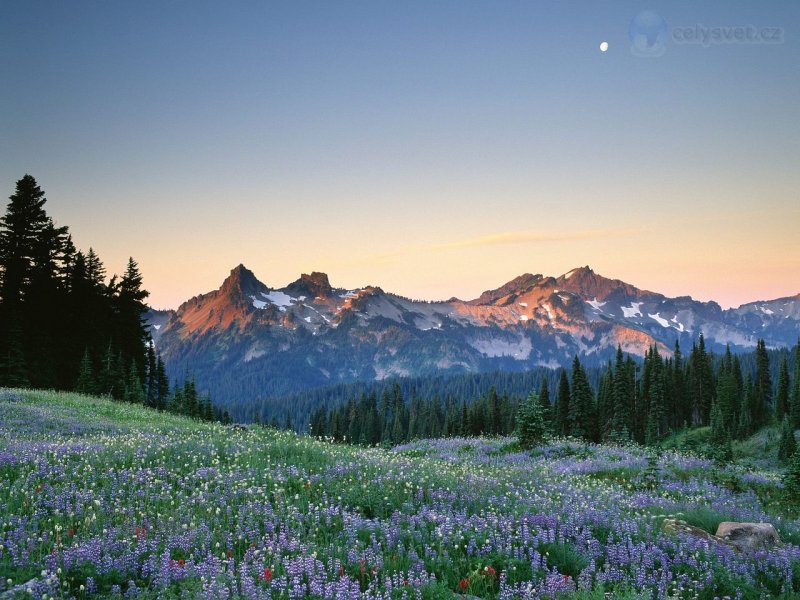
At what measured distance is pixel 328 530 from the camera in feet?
30.8

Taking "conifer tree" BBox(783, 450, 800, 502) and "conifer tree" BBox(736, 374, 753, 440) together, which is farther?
"conifer tree" BBox(736, 374, 753, 440)

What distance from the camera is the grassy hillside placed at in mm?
7117

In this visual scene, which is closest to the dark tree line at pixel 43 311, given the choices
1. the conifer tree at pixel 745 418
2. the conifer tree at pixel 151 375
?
the conifer tree at pixel 151 375

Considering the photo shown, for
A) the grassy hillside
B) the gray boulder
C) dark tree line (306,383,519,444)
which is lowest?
dark tree line (306,383,519,444)

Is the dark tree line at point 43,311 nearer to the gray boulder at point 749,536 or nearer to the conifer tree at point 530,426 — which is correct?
the conifer tree at point 530,426

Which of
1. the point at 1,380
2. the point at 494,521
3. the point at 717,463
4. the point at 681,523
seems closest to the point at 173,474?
the point at 494,521

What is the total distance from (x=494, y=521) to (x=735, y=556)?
4092 mm

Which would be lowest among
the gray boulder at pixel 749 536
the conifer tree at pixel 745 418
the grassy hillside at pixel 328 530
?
the conifer tree at pixel 745 418

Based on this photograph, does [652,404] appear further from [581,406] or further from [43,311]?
[43,311]

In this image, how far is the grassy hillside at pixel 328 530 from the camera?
7117 millimetres

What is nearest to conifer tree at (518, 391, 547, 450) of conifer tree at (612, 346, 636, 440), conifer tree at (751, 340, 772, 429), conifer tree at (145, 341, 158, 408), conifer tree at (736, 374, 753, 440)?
conifer tree at (145, 341, 158, 408)

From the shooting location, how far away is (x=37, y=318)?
167ft

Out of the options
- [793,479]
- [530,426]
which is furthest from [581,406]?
[793,479]

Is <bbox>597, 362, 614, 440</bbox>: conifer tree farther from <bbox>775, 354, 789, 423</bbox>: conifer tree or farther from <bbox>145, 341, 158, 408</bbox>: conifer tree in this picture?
<bbox>145, 341, 158, 408</bbox>: conifer tree
